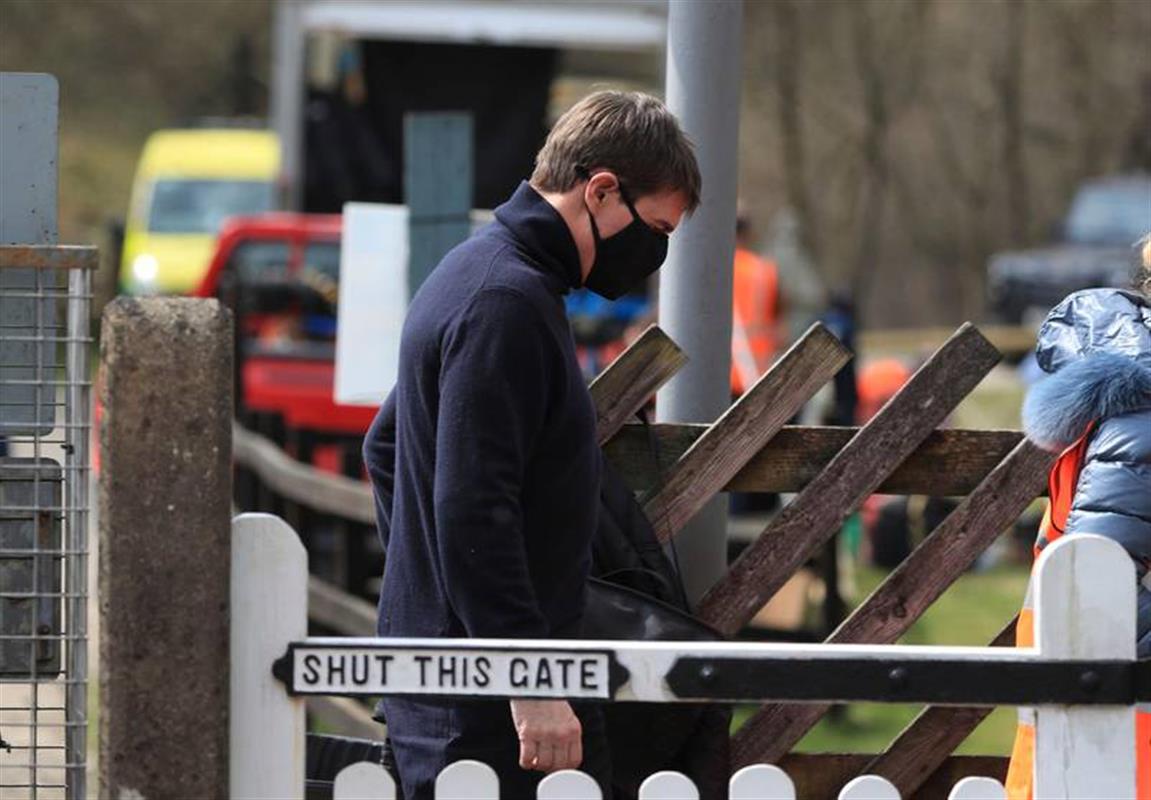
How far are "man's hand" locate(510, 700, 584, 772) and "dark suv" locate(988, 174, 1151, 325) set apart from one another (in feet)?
67.5

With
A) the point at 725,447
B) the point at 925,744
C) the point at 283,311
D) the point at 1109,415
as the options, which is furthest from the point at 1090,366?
the point at 283,311

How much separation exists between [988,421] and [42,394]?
12840 mm

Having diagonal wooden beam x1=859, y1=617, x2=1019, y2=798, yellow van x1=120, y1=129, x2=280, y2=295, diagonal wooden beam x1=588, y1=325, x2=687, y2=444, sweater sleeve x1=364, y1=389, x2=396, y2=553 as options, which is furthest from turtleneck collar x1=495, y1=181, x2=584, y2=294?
yellow van x1=120, y1=129, x2=280, y2=295

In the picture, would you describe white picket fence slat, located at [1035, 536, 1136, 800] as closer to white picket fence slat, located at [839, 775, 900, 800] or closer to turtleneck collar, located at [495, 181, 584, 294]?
white picket fence slat, located at [839, 775, 900, 800]

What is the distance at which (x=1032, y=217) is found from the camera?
30094 mm

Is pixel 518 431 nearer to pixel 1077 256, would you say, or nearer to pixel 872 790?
pixel 872 790

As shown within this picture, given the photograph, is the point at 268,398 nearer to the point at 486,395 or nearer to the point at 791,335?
the point at 791,335

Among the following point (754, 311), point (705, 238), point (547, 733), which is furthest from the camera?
point (754, 311)

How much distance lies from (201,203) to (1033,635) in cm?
2173

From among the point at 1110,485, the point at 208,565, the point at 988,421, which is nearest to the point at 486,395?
the point at 208,565

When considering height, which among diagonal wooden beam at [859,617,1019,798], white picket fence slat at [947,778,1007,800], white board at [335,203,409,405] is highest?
white board at [335,203,409,405]

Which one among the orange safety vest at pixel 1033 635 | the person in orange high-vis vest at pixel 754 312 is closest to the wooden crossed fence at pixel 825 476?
the orange safety vest at pixel 1033 635

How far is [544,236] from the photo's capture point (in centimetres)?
329

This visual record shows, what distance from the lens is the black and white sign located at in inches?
111
